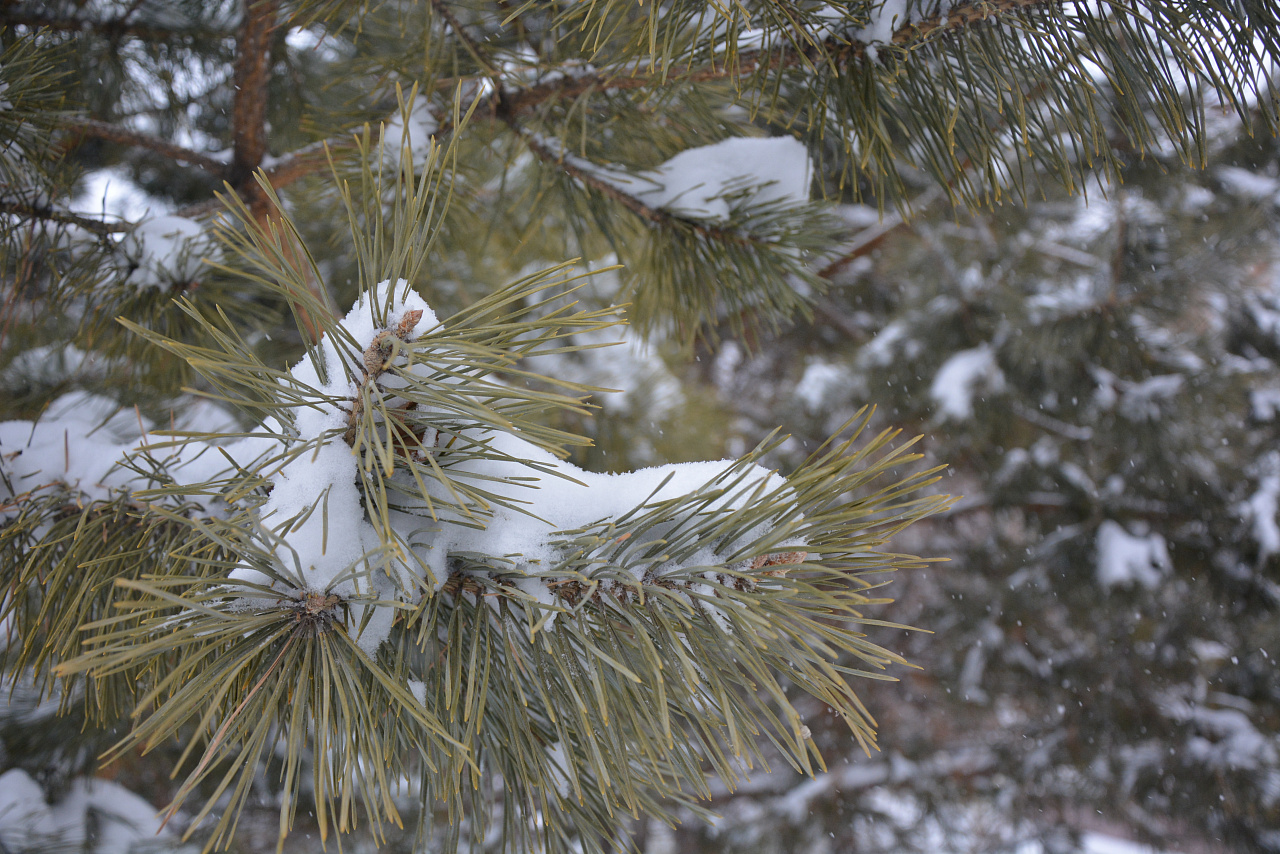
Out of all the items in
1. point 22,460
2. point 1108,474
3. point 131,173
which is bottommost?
point 1108,474

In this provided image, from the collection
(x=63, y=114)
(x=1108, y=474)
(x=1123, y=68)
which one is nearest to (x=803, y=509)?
(x=1123, y=68)

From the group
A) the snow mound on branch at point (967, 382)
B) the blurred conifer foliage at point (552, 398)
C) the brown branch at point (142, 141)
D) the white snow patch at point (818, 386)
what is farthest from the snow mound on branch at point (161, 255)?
the white snow patch at point (818, 386)

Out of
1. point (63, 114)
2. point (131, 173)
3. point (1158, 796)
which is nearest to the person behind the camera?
point (63, 114)

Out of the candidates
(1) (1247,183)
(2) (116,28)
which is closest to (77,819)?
(2) (116,28)

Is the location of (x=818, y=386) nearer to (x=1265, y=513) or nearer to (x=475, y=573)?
(x=1265, y=513)

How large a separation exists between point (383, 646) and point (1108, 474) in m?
2.56

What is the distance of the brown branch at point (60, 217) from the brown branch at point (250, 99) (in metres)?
0.17

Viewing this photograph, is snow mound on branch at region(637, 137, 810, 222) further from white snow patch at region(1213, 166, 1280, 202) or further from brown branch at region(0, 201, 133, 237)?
white snow patch at region(1213, 166, 1280, 202)

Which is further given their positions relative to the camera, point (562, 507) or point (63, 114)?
point (63, 114)

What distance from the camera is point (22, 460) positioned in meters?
0.60

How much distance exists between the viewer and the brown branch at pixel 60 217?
0.66 m

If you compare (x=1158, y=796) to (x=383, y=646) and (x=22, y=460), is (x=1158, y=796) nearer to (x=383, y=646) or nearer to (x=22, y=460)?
(x=383, y=646)

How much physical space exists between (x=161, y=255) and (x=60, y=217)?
0.30 ft

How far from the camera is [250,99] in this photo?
848 millimetres
